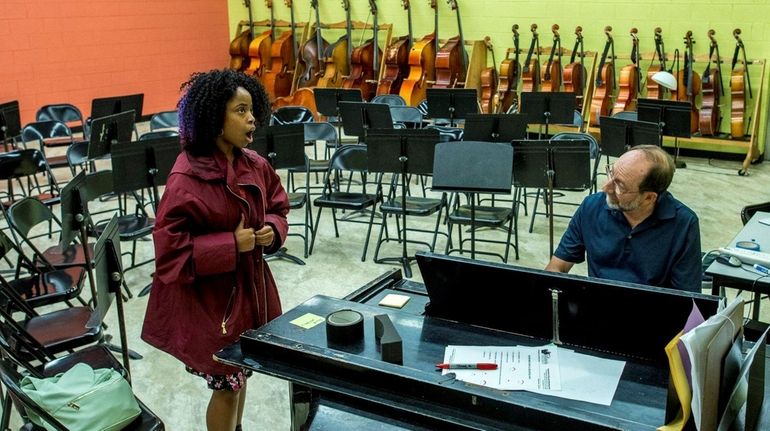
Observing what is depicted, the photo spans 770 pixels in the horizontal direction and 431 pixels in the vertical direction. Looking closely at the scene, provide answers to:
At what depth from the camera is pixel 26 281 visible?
12.1 ft

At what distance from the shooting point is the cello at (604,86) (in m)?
7.92

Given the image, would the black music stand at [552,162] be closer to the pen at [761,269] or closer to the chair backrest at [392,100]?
the pen at [761,269]

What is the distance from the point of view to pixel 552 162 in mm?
4555

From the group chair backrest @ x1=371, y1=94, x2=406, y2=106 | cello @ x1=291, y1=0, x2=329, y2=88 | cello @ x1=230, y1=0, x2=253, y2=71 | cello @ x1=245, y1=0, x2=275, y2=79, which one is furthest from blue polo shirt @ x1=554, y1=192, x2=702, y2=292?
cello @ x1=230, y1=0, x2=253, y2=71

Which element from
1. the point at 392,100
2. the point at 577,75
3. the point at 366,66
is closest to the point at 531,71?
the point at 577,75

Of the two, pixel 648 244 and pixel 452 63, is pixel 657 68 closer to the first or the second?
pixel 452 63

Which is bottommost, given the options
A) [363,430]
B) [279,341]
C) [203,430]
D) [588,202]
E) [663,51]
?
[203,430]

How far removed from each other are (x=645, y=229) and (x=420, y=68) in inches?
270

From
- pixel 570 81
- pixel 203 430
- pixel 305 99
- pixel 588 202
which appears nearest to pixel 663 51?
pixel 570 81

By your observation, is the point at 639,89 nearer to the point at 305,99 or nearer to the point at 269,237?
the point at 305,99

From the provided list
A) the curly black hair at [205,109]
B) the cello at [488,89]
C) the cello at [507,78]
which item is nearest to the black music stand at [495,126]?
the cello at [507,78]

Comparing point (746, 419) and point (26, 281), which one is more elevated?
point (746, 419)

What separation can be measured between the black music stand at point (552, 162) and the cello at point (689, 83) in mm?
3622

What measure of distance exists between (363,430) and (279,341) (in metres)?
0.37
